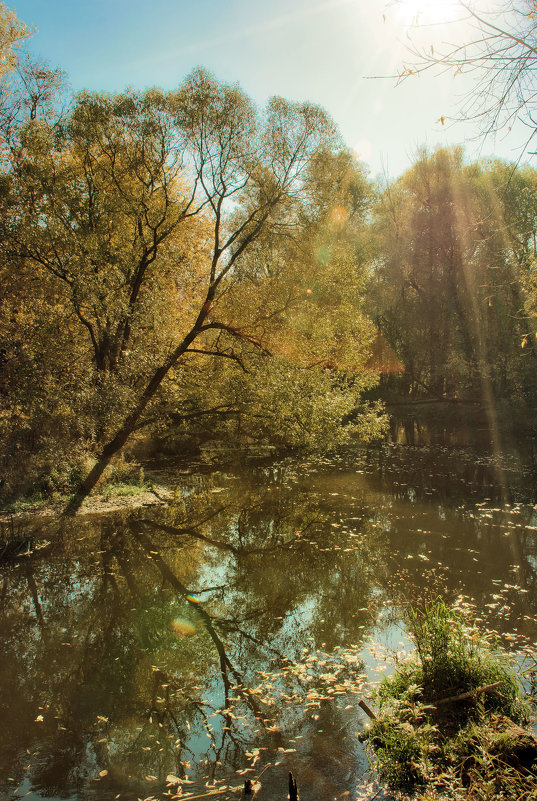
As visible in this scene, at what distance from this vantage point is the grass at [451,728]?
3.63 meters

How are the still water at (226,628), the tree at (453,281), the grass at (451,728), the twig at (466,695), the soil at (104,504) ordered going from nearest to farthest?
1. the grass at (451,728)
2. the twig at (466,695)
3. the still water at (226,628)
4. the soil at (104,504)
5. the tree at (453,281)

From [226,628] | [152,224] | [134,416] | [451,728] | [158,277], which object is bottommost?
[226,628]

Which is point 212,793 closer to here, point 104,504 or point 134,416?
point 104,504

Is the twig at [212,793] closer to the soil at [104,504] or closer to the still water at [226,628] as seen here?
the still water at [226,628]

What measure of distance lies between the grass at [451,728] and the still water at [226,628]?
36cm

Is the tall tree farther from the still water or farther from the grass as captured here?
the grass

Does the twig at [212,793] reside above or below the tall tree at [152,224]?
below

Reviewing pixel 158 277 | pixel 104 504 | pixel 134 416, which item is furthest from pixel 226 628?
pixel 158 277

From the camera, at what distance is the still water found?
4.36 meters

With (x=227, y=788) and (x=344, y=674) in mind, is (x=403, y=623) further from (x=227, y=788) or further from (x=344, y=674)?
(x=227, y=788)

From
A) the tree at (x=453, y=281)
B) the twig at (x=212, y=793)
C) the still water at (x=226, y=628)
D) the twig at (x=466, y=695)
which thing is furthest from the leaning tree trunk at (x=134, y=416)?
the tree at (x=453, y=281)

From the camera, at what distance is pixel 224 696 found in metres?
5.34

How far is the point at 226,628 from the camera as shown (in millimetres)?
6930

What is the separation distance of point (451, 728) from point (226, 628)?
342cm
